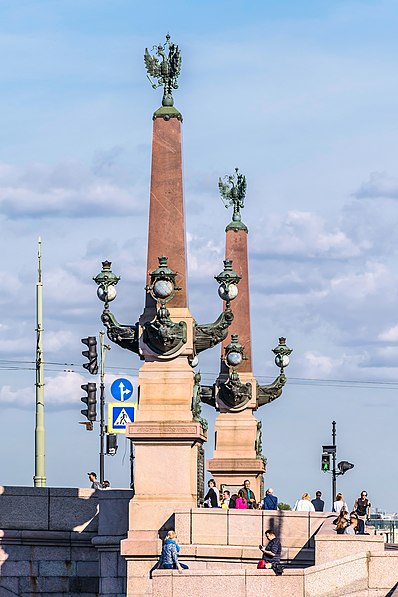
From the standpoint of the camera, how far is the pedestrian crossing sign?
4175 cm

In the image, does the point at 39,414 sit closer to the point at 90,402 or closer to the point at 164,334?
the point at 90,402

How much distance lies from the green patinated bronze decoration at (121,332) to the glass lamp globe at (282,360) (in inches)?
737

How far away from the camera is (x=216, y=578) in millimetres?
29406

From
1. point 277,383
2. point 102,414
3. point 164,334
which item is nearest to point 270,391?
point 277,383

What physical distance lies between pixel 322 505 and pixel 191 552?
9.72m

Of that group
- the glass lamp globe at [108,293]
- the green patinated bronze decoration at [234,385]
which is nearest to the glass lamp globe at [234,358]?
the green patinated bronze decoration at [234,385]

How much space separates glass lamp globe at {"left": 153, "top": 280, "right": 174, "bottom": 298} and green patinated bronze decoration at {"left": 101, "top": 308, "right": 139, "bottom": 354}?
3.99ft

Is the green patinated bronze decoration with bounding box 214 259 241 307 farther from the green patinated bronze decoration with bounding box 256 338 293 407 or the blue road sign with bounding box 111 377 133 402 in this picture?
the green patinated bronze decoration with bounding box 256 338 293 407

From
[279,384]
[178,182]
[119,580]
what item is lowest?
[119,580]

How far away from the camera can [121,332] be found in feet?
122

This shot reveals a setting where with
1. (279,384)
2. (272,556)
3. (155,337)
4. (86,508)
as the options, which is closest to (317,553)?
(272,556)

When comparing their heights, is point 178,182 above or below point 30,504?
above

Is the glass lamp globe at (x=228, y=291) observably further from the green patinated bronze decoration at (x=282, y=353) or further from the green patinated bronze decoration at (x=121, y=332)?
the green patinated bronze decoration at (x=282, y=353)

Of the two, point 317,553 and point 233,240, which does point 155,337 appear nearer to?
point 317,553
